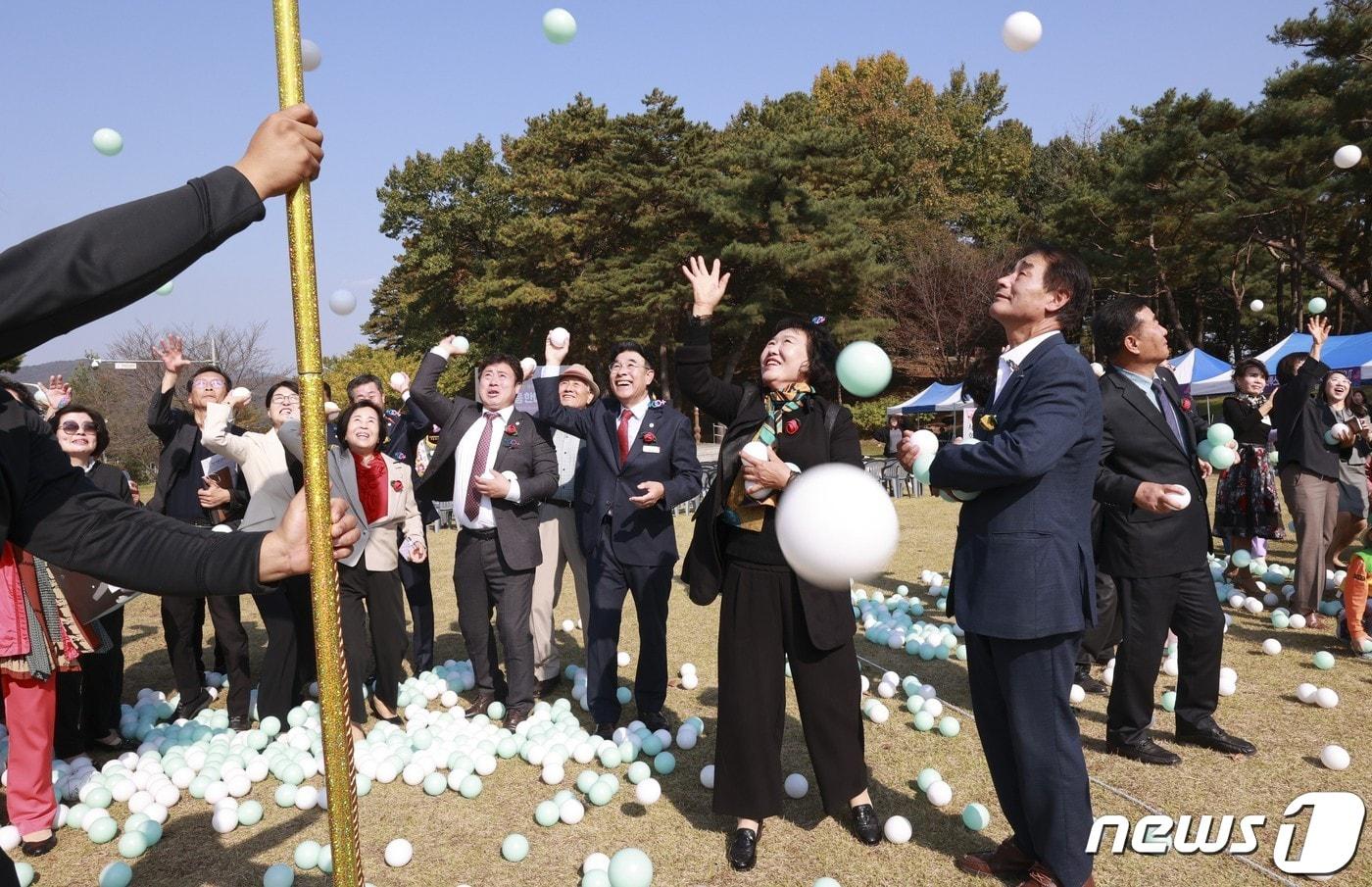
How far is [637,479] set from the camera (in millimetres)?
5098

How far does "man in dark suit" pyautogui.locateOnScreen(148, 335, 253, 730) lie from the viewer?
5427mm

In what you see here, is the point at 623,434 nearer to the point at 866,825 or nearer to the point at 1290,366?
the point at 866,825

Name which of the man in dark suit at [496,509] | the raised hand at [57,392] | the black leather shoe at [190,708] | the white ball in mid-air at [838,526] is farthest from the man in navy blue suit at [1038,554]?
the raised hand at [57,392]

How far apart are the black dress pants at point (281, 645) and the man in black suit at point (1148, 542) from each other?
4.53m

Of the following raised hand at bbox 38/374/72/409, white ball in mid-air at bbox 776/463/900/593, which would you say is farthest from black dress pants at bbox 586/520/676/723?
raised hand at bbox 38/374/72/409

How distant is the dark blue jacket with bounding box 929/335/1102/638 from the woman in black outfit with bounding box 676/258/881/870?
2.25 ft

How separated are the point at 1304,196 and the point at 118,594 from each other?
1171 inches

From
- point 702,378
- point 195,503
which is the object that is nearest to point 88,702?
point 195,503

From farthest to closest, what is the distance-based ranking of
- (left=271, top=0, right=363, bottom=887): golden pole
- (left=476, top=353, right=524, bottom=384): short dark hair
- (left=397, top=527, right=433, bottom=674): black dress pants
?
(left=397, top=527, right=433, bottom=674): black dress pants
(left=476, top=353, right=524, bottom=384): short dark hair
(left=271, top=0, right=363, bottom=887): golden pole

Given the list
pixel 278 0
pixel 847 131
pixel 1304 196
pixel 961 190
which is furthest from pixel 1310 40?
pixel 278 0

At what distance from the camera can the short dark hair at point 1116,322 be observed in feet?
14.1

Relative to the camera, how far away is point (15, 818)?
12.6 feet

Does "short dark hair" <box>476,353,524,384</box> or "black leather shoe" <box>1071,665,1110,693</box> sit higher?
"short dark hair" <box>476,353,524,384</box>

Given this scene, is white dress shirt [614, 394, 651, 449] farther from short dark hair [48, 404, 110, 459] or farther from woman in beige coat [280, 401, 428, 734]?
short dark hair [48, 404, 110, 459]
